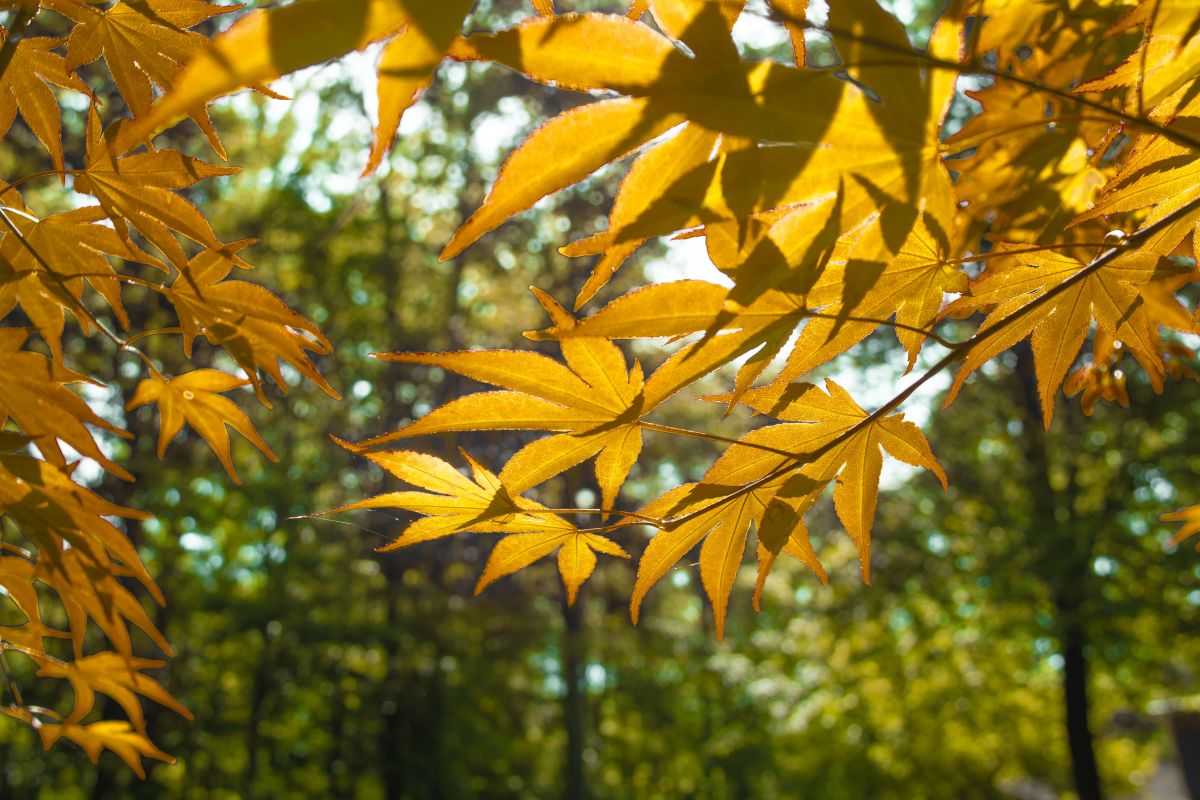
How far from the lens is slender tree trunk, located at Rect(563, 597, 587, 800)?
683cm

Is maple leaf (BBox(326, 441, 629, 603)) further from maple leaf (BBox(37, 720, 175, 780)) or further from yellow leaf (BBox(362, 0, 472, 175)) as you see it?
maple leaf (BBox(37, 720, 175, 780))

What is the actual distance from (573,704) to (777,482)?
6.97 metres

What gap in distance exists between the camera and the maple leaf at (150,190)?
21.2 inches

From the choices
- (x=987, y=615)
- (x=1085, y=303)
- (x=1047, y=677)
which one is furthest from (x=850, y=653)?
(x=1085, y=303)

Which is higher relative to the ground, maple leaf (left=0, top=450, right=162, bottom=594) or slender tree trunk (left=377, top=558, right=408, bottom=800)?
slender tree trunk (left=377, top=558, right=408, bottom=800)

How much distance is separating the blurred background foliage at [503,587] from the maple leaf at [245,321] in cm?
576

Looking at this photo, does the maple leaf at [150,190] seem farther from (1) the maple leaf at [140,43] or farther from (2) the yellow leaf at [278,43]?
(2) the yellow leaf at [278,43]

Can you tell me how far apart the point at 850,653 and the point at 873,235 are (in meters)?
9.19

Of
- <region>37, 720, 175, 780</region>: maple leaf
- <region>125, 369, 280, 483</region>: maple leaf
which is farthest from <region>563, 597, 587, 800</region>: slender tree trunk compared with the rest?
<region>125, 369, 280, 483</region>: maple leaf

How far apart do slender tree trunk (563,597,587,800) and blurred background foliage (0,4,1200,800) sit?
1.1 inches

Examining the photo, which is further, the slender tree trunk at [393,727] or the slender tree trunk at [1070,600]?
the slender tree trunk at [1070,600]

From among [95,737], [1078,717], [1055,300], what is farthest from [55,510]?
[1078,717]

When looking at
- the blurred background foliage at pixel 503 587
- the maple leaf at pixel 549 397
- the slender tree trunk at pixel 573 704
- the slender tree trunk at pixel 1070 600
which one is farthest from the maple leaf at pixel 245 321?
the slender tree trunk at pixel 1070 600

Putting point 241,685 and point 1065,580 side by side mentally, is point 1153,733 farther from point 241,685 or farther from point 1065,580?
point 241,685
